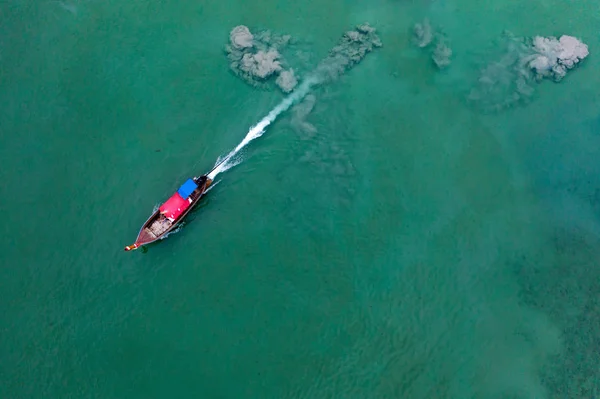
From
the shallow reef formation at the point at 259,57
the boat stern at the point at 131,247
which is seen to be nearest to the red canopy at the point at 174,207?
the boat stern at the point at 131,247

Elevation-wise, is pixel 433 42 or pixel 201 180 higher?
pixel 201 180

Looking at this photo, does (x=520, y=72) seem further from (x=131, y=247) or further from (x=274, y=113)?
(x=131, y=247)

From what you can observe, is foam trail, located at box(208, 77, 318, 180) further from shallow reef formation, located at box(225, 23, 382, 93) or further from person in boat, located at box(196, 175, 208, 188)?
person in boat, located at box(196, 175, 208, 188)

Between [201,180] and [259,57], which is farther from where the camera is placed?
[259,57]

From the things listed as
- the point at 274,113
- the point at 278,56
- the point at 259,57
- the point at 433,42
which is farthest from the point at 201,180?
the point at 433,42

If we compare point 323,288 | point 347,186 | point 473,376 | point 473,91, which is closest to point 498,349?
point 473,376

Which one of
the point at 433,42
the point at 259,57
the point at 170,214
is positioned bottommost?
the point at 433,42

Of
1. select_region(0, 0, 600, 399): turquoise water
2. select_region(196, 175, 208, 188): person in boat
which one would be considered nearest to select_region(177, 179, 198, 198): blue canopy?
select_region(196, 175, 208, 188): person in boat

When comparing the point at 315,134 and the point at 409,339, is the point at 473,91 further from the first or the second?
the point at 409,339
